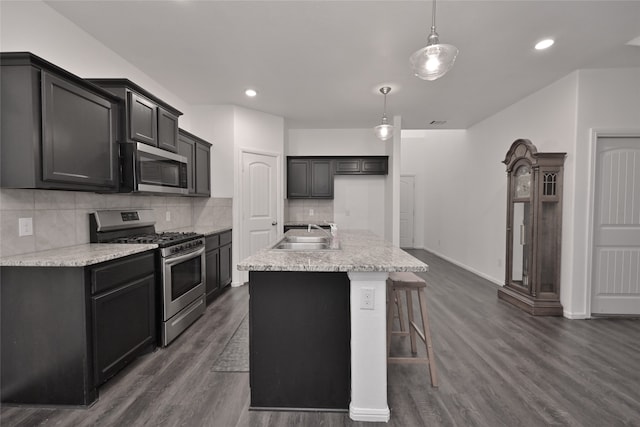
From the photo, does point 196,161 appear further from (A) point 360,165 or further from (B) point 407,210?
(B) point 407,210

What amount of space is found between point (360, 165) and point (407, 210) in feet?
10.4

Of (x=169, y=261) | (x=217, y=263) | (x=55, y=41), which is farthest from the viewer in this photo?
(x=217, y=263)

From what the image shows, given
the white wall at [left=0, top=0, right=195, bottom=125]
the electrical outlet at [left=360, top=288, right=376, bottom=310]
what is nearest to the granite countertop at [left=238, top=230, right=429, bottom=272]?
the electrical outlet at [left=360, top=288, right=376, bottom=310]

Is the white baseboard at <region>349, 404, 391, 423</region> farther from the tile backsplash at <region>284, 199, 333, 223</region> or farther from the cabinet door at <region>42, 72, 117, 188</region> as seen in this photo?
the tile backsplash at <region>284, 199, 333, 223</region>

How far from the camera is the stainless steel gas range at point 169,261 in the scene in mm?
2447

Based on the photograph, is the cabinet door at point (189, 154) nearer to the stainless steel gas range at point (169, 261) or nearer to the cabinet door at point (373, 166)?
the stainless steel gas range at point (169, 261)

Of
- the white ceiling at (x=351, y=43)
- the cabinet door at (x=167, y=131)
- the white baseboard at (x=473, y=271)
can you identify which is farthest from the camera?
the white baseboard at (x=473, y=271)

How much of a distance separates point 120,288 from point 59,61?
1.88 meters

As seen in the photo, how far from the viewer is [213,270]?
3.59m

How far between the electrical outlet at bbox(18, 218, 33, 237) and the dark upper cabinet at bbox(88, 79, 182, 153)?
0.87 m

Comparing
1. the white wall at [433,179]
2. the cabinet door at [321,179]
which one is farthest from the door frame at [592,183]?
the cabinet door at [321,179]

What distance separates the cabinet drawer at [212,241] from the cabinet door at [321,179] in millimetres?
2272

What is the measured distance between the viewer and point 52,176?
5.78 feet

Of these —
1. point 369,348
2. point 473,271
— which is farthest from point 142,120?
point 473,271
